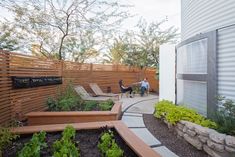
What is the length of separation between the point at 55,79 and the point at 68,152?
231 inches

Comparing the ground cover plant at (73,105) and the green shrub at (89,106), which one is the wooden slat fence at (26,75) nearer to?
the ground cover plant at (73,105)

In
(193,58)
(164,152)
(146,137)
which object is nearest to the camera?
(164,152)

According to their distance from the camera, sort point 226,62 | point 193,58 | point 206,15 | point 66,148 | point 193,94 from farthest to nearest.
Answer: point 193,94 → point 193,58 → point 206,15 → point 226,62 → point 66,148

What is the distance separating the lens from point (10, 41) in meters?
11.9

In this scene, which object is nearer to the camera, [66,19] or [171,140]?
[171,140]

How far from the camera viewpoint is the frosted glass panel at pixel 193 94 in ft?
19.4

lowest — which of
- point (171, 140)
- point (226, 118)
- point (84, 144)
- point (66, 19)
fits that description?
point (171, 140)

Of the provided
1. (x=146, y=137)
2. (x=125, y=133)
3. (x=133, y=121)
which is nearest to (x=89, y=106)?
(x=133, y=121)

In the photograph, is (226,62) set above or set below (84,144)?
above

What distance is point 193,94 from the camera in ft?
21.9

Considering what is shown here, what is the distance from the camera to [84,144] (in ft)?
13.0

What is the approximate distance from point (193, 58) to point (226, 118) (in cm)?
247

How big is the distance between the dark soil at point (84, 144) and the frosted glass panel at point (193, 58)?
2814mm

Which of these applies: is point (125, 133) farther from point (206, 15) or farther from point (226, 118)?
point (206, 15)
